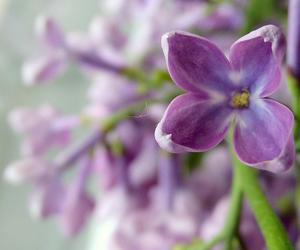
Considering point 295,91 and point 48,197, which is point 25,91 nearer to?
point 48,197

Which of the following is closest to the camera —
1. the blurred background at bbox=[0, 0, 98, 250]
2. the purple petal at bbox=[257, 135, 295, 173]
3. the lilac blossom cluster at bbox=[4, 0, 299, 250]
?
the purple petal at bbox=[257, 135, 295, 173]

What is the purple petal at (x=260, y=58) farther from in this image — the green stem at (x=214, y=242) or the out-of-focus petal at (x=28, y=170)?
the out-of-focus petal at (x=28, y=170)

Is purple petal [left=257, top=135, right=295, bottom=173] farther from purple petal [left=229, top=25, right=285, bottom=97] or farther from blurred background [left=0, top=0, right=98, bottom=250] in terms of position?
blurred background [left=0, top=0, right=98, bottom=250]

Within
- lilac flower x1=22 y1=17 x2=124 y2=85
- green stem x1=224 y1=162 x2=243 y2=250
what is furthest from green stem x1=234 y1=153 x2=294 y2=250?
lilac flower x1=22 y1=17 x2=124 y2=85

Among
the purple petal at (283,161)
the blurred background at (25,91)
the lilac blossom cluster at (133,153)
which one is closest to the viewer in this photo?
the purple petal at (283,161)

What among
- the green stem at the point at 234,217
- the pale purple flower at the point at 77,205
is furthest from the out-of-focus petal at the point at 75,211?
the green stem at the point at 234,217

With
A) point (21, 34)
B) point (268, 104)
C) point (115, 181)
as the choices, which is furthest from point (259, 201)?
point (21, 34)
